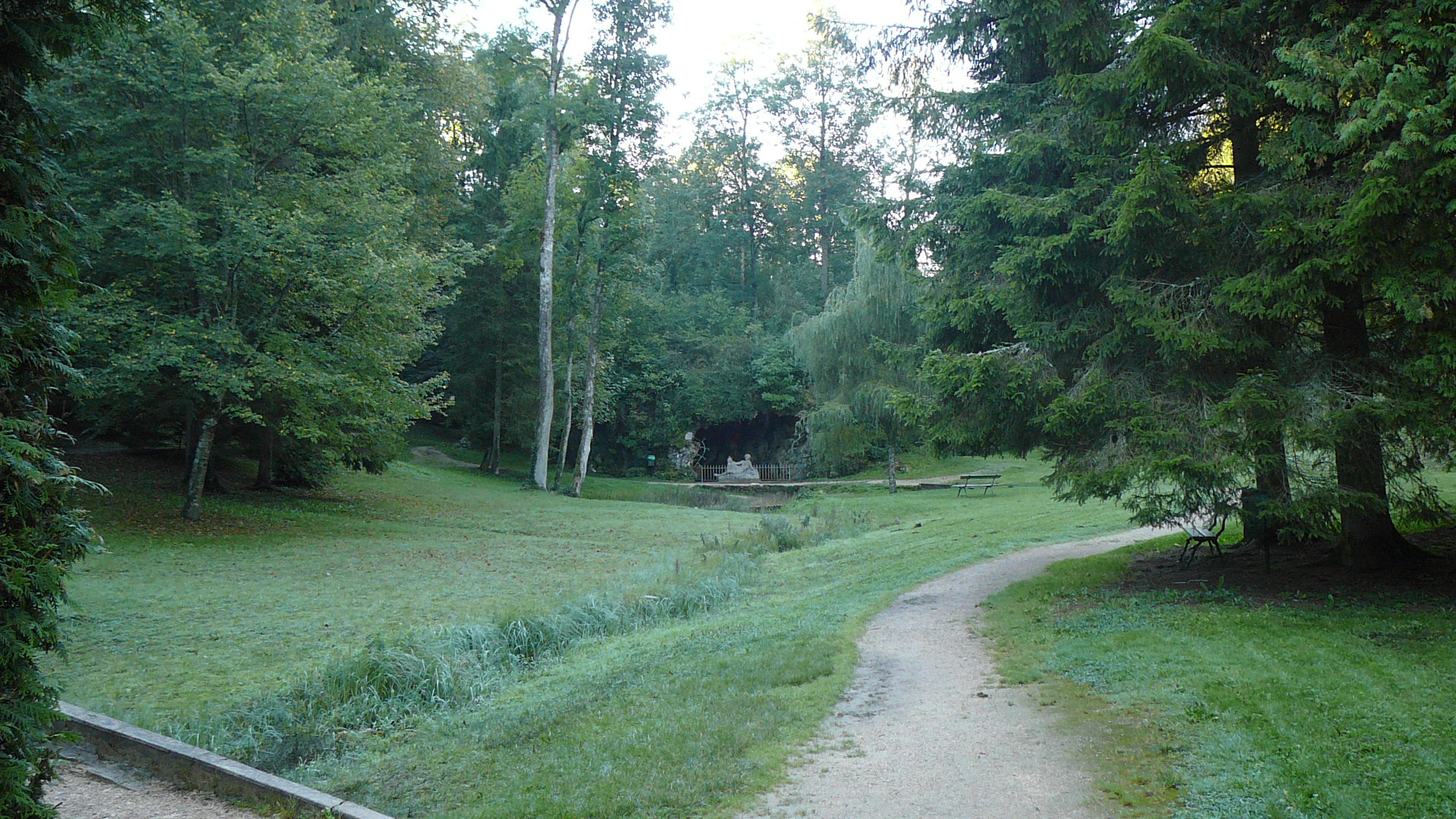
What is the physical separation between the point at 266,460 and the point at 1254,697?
922 inches

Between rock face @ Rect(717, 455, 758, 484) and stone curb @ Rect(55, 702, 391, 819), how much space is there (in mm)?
36075

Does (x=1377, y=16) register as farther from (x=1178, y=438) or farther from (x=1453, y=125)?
(x=1178, y=438)

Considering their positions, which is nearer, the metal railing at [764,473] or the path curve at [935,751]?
the path curve at [935,751]

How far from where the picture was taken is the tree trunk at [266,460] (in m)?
21.6

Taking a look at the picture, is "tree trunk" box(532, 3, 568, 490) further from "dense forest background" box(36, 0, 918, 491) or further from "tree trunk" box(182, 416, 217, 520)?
"tree trunk" box(182, 416, 217, 520)

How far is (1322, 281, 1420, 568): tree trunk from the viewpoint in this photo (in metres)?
7.87

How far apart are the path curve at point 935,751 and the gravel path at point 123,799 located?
11.2 ft

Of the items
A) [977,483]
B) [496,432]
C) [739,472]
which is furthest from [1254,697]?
[739,472]

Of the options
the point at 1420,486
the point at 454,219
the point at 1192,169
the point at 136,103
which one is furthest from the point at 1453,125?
the point at 454,219

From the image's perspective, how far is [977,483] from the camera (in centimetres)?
3195

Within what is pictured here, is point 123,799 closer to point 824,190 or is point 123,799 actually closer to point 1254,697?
point 1254,697

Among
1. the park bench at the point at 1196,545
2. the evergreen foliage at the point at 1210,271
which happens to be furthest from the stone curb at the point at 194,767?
the park bench at the point at 1196,545

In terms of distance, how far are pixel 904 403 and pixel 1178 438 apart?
9.74 ft

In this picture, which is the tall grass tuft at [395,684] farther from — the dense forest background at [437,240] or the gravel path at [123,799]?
the dense forest background at [437,240]
